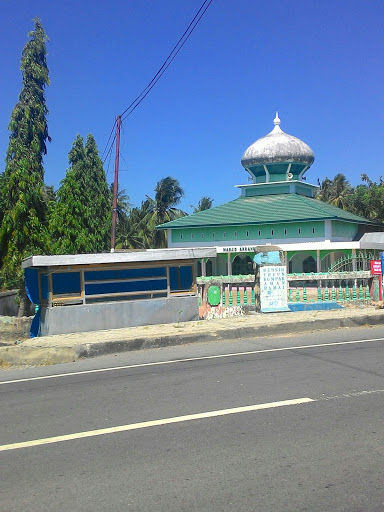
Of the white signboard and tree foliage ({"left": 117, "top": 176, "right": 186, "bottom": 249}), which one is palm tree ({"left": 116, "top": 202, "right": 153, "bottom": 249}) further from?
the white signboard

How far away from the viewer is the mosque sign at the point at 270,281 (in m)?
13.6

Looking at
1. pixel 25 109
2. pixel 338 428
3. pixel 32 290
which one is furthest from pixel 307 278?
pixel 25 109

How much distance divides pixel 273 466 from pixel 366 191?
46713mm

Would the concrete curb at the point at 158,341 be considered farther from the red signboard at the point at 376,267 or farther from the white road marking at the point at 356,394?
the white road marking at the point at 356,394

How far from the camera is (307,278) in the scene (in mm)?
14367

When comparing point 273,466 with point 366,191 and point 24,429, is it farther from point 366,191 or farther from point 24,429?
point 366,191

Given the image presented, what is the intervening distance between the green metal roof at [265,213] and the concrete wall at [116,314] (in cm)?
2020

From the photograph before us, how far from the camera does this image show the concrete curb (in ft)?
31.3

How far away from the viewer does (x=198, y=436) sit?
5004mm

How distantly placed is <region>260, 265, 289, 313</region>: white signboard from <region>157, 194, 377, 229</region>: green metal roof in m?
18.4

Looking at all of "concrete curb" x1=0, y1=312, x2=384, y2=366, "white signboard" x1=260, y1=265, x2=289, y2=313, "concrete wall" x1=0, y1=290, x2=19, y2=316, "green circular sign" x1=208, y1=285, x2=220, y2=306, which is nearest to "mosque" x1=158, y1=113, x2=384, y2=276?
"concrete wall" x1=0, y1=290, x2=19, y2=316

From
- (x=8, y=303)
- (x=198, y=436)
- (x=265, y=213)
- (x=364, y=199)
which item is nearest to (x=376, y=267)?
(x=198, y=436)

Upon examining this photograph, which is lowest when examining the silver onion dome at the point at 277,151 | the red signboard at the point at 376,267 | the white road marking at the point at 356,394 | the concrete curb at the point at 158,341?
the white road marking at the point at 356,394

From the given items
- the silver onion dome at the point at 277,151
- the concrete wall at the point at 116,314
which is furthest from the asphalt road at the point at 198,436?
the silver onion dome at the point at 277,151
